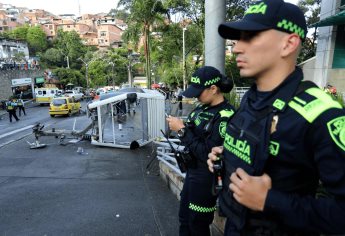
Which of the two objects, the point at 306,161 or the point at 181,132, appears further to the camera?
the point at 181,132

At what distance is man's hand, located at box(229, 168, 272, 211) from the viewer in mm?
1249

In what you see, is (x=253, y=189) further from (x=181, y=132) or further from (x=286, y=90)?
(x=181, y=132)

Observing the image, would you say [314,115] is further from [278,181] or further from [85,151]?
[85,151]

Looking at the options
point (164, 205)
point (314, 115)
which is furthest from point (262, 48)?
point (164, 205)

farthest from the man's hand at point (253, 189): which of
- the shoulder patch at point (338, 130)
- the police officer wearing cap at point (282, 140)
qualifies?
the shoulder patch at point (338, 130)

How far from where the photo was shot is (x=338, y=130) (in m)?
1.14

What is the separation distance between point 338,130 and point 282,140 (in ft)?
0.73

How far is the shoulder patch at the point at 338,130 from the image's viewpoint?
1131 millimetres

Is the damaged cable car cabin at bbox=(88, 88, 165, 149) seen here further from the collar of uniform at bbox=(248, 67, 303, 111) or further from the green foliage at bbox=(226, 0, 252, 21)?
the green foliage at bbox=(226, 0, 252, 21)

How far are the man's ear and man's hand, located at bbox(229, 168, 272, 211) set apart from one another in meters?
0.59

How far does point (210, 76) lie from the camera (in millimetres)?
2793

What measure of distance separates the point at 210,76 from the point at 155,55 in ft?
109

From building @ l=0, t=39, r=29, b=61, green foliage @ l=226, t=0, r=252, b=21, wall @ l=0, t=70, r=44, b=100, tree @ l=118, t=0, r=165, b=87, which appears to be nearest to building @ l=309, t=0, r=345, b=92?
green foliage @ l=226, t=0, r=252, b=21

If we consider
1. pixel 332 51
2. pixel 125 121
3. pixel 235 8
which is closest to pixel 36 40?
pixel 235 8
